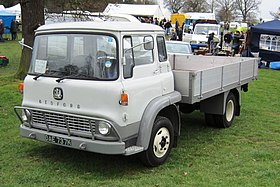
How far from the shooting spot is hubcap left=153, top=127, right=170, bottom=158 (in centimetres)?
609

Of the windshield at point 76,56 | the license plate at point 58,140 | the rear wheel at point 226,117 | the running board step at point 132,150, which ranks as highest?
the windshield at point 76,56

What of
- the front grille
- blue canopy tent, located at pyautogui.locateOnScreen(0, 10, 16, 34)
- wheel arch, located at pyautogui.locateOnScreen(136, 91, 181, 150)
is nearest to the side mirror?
wheel arch, located at pyautogui.locateOnScreen(136, 91, 181, 150)

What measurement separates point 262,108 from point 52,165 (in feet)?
22.6

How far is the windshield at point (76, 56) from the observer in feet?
18.3

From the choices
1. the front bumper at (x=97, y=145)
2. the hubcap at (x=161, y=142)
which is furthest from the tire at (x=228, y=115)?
the front bumper at (x=97, y=145)

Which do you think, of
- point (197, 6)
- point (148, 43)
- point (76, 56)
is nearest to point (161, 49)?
point (148, 43)

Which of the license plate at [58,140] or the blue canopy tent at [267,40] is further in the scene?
the blue canopy tent at [267,40]

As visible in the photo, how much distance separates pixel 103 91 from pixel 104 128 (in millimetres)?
507

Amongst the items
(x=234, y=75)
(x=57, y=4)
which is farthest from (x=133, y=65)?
(x=57, y=4)

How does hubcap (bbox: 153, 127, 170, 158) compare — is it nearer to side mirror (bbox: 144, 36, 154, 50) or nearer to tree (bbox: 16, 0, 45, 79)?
side mirror (bbox: 144, 36, 154, 50)

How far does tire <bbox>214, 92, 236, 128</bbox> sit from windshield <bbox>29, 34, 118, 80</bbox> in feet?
12.4

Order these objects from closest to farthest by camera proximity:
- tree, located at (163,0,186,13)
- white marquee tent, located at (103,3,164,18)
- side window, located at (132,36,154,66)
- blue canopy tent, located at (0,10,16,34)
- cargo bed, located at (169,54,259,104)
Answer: side window, located at (132,36,154,66) → cargo bed, located at (169,54,259,104) → blue canopy tent, located at (0,10,16,34) → white marquee tent, located at (103,3,164,18) → tree, located at (163,0,186,13)

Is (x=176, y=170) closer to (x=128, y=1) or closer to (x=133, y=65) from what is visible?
(x=133, y=65)

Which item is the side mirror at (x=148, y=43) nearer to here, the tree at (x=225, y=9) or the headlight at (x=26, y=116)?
the headlight at (x=26, y=116)
